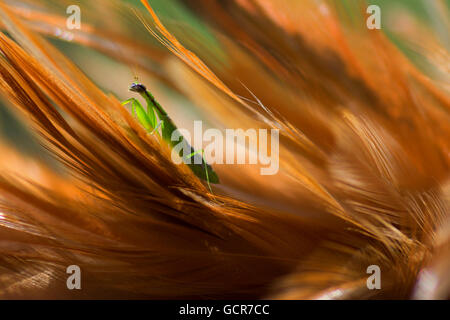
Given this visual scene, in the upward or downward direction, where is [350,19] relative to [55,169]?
upward

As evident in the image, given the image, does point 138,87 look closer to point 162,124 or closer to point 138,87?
point 138,87

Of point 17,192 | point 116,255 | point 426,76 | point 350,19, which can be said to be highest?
point 350,19

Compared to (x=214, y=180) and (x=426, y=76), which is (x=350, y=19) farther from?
(x=214, y=180)

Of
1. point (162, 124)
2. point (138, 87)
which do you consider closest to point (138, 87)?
point (138, 87)

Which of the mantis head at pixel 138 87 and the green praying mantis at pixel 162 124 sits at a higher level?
the mantis head at pixel 138 87

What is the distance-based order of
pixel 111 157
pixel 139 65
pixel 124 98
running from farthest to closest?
1. pixel 124 98
2. pixel 139 65
3. pixel 111 157

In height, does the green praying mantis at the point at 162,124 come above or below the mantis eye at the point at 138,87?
below

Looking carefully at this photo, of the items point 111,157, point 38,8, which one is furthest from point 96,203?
point 38,8

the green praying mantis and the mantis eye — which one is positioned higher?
the mantis eye
